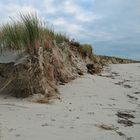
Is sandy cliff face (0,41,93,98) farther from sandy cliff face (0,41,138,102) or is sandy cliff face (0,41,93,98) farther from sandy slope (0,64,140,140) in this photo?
sandy slope (0,64,140,140)

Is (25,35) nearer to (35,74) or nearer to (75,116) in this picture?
(35,74)

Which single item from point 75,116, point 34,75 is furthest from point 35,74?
point 75,116

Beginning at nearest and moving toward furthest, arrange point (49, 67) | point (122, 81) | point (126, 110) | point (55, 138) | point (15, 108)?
point (55, 138) < point (15, 108) < point (126, 110) < point (49, 67) < point (122, 81)

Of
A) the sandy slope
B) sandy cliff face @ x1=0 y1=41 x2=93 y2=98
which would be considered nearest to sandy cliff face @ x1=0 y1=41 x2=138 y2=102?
sandy cliff face @ x1=0 y1=41 x2=93 y2=98

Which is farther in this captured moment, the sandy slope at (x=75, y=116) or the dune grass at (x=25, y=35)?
the dune grass at (x=25, y=35)

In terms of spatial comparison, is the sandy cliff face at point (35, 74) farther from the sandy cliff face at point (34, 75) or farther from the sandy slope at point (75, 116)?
the sandy slope at point (75, 116)

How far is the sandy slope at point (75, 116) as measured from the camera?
16.8ft

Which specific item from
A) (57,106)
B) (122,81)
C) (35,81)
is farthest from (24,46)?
(122,81)

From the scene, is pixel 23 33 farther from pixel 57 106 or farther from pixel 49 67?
pixel 57 106

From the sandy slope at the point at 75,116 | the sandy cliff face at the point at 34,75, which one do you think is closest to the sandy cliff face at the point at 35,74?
the sandy cliff face at the point at 34,75

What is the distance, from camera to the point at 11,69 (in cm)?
800

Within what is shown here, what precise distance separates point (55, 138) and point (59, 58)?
470 cm

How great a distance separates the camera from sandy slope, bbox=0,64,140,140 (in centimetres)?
512

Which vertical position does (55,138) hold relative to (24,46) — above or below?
below
